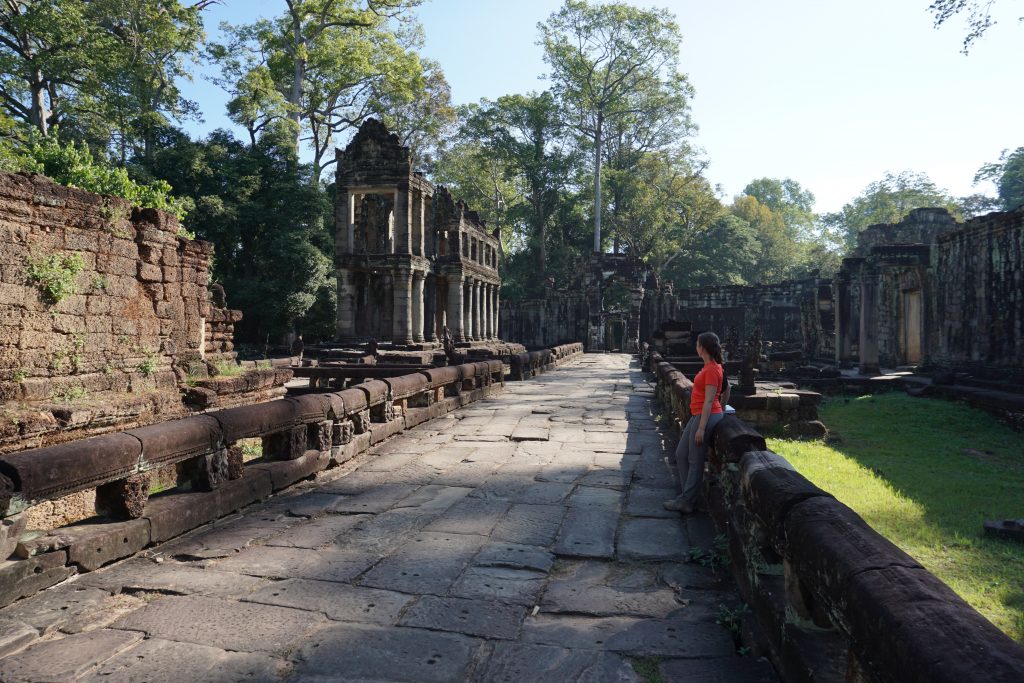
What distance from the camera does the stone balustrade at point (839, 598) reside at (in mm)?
1476

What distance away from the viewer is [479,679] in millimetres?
2510

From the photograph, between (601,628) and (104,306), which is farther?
(104,306)

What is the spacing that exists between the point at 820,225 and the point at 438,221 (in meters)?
60.1

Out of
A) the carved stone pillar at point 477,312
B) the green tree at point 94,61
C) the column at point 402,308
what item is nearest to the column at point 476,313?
the carved stone pillar at point 477,312

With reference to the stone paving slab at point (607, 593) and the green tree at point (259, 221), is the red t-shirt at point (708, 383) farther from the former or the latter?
the green tree at point (259, 221)

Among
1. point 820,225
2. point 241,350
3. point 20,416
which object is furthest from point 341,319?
point 820,225

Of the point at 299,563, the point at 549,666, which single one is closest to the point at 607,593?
the point at 549,666

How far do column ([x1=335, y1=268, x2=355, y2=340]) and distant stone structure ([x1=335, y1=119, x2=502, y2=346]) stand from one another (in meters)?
0.04

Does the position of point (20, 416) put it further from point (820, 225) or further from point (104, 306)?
point (820, 225)

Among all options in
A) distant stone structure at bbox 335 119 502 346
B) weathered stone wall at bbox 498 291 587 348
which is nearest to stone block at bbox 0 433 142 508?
distant stone structure at bbox 335 119 502 346

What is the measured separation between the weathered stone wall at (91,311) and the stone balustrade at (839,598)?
354 inches

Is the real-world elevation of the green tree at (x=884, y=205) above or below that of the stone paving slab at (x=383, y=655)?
above

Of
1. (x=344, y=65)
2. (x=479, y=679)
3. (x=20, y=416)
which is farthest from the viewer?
(x=344, y=65)

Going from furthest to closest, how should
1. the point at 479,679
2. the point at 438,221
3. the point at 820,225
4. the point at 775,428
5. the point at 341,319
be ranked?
the point at 820,225, the point at 438,221, the point at 341,319, the point at 775,428, the point at 479,679
